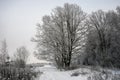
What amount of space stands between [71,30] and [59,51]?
430 cm

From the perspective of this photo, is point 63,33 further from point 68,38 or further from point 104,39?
→ point 104,39

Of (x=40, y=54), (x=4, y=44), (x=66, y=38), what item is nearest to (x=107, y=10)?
(x=66, y=38)

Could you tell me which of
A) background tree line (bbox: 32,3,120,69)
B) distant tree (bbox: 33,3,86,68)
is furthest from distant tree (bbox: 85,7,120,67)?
distant tree (bbox: 33,3,86,68)

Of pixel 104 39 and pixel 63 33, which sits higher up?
pixel 63 33

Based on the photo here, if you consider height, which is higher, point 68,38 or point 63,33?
point 63,33

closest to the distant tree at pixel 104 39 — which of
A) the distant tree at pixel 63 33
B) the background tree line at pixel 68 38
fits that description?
the background tree line at pixel 68 38

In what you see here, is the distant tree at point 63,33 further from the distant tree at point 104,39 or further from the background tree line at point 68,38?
the distant tree at point 104,39

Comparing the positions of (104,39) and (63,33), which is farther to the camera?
(104,39)

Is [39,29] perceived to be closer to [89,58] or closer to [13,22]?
[13,22]

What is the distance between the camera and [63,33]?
78.1 ft

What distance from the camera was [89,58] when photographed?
27516mm

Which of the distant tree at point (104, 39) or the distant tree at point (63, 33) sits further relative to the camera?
the distant tree at point (104, 39)

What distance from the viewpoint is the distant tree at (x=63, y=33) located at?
23.2 metres

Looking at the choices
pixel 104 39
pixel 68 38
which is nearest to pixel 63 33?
pixel 68 38
